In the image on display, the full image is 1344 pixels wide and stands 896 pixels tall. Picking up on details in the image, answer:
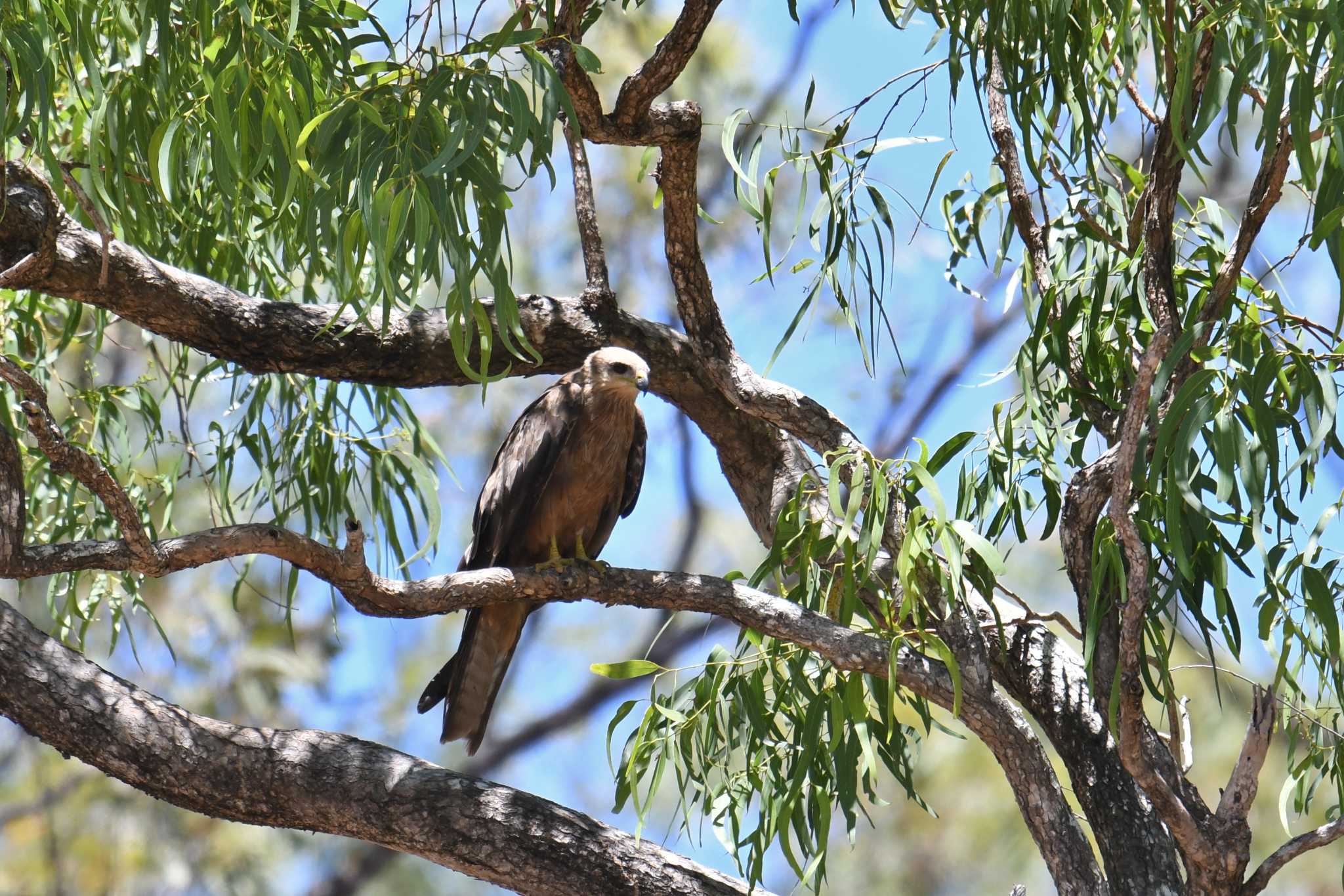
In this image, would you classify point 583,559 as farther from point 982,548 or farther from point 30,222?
point 30,222

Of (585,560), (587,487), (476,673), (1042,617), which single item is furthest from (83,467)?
(1042,617)

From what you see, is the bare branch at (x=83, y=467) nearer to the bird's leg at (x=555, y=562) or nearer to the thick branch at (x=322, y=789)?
the thick branch at (x=322, y=789)

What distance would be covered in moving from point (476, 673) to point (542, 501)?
1.49ft

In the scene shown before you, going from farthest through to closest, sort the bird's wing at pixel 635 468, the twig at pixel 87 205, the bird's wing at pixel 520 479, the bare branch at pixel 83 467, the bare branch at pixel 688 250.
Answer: the bird's wing at pixel 635 468 < the bird's wing at pixel 520 479 < the bare branch at pixel 688 250 < the twig at pixel 87 205 < the bare branch at pixel 83 467

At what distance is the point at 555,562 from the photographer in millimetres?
2947

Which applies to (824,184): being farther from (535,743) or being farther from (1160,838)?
(535,743)

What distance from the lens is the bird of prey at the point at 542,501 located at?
3.03 m

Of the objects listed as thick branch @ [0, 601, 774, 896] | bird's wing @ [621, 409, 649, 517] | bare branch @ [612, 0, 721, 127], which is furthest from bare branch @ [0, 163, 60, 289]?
bird's wing @ [621, 409, 649, 517]

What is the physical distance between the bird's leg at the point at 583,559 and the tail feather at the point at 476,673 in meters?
0.19

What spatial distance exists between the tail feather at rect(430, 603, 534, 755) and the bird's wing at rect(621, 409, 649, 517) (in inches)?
19.6

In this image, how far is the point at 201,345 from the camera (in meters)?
2.46

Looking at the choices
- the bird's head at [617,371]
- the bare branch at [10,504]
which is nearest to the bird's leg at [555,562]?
the bird's head at [617,371]

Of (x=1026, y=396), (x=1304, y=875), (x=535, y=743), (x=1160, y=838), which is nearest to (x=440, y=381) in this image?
(x=1026, y=396)

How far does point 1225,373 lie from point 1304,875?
562cm
